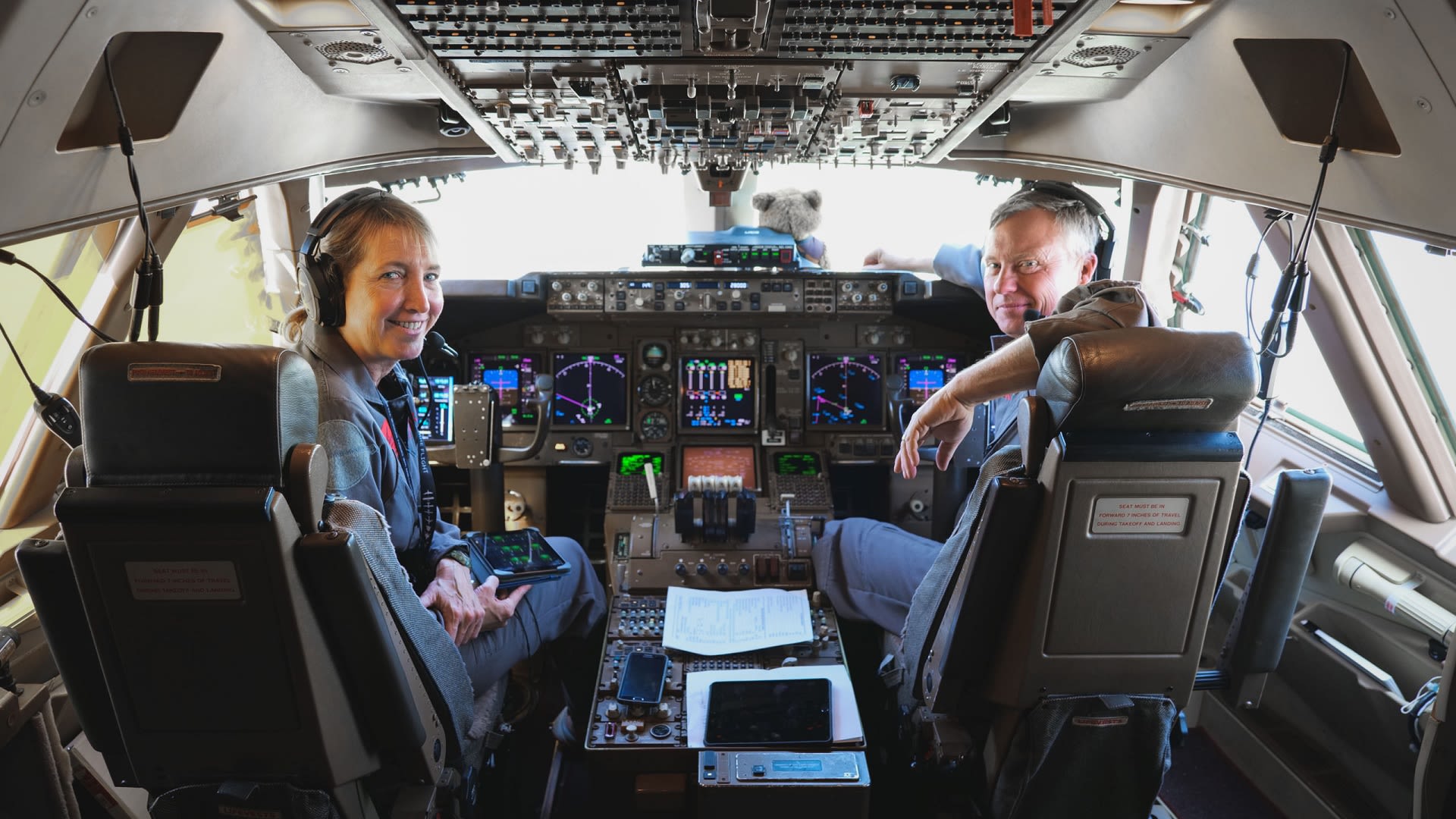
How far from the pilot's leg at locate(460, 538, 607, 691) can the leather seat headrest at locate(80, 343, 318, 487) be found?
77 centimetres

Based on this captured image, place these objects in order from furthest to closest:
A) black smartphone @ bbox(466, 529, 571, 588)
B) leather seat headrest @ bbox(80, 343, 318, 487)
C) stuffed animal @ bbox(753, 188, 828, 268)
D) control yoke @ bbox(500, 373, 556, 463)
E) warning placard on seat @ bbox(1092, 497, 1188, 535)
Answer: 1. stuffed animal @ bbox(753, 188, 828, 268)
2. control yoke @ bbox(500, 373, 556, 463)
3. black smartphone @ bbox(466, 529, 571, 588)
4. warning placard on seat @ bbox(1092, 497, 1188, 535)
5. leather seat headrest @ bbox(80, 343, 318, 487)

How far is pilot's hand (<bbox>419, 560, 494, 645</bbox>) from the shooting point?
65.0 inches

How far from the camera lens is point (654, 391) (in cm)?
296

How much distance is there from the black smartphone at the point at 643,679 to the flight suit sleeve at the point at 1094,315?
42.2 inches

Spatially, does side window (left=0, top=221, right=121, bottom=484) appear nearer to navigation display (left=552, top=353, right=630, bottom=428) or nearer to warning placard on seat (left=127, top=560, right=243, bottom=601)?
navigation display (left=552, top=353, right=630, bottom=428)

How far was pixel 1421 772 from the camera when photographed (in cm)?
133

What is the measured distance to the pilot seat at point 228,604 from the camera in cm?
102

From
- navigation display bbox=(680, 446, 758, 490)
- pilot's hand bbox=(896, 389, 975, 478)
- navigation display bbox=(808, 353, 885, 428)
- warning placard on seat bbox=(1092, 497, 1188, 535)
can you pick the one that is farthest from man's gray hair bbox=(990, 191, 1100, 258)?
navigation display bbox=(680, 446, 758, 490)

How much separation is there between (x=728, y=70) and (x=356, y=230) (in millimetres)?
868

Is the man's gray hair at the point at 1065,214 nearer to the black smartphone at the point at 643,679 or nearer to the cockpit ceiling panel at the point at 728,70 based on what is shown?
the cockpit ceiling panel at the point at 728,70

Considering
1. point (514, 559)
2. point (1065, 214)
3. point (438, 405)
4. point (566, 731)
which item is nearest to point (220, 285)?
point (438, 405)

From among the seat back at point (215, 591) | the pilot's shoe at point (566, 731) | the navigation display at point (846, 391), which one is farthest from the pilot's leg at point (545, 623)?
the navigation display at point (846, 391)

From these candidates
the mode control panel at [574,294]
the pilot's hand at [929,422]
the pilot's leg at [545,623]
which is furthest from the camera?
the mode control panel at [574,294]

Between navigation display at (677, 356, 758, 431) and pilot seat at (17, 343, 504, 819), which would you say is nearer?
pilot seat at (17, 343, 504, 819)
